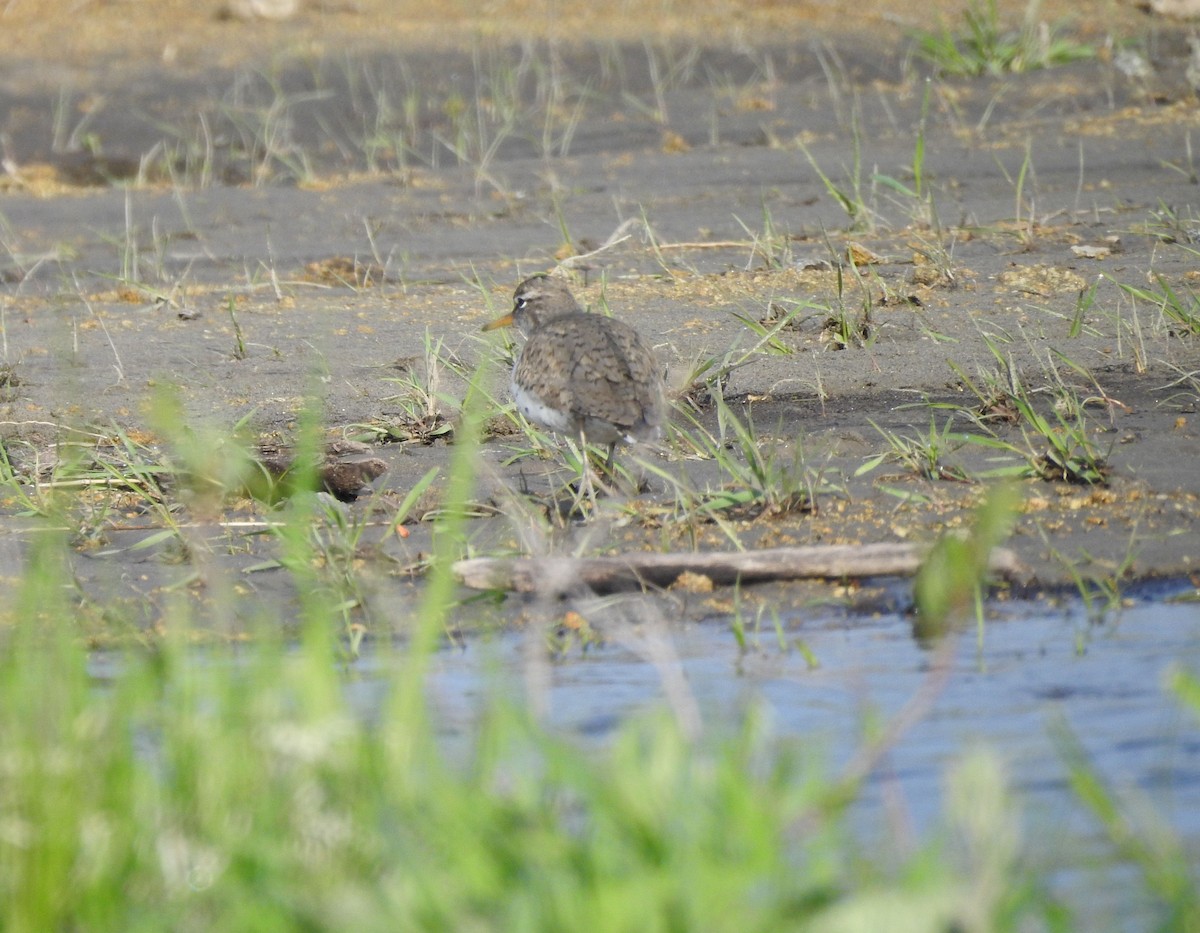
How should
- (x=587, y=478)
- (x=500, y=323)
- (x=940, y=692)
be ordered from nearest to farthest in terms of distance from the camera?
(x=940, y=692), (x=587, y=478), (x=500, y=323)

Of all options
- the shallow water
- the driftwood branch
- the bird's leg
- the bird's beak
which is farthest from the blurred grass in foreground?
the bird's beak

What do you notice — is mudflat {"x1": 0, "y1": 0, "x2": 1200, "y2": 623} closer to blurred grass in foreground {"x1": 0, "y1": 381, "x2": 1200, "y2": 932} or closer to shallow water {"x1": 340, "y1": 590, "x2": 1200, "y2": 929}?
shallow water {"x1": 340, "y1": 590, "x2": 1200, "y2": 929}

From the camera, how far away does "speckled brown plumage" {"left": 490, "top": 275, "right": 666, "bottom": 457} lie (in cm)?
609

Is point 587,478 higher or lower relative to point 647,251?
lower

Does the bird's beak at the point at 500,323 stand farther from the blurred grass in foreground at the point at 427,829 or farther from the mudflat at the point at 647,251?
the blurred grass in foreground at the point at 427,829

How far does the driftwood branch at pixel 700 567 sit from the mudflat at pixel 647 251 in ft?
0.64

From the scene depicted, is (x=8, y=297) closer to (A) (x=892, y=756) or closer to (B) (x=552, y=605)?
(B) (x=552, y=605)

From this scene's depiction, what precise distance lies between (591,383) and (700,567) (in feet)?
4.01

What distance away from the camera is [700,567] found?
5117mm

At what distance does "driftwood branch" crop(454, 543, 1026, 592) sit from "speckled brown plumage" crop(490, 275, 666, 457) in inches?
40.8

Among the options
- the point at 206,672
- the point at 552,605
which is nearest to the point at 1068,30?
the point at 552,605

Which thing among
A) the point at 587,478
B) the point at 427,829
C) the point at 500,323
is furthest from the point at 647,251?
the point at 427,829

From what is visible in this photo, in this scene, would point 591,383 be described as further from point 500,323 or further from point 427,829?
point 427,829

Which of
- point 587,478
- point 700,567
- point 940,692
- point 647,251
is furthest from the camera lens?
point 647,251
